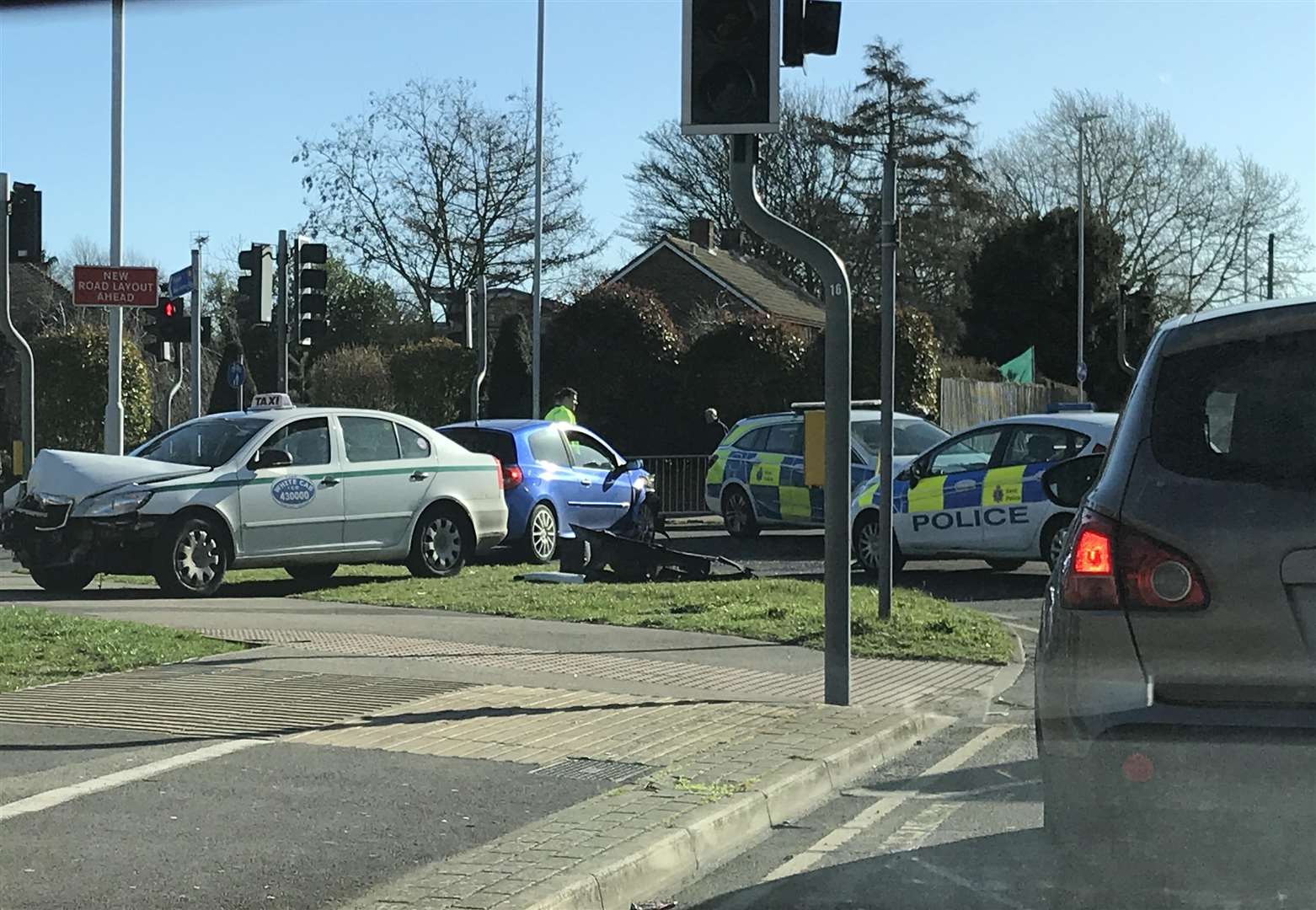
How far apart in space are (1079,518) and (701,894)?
1.79 metres

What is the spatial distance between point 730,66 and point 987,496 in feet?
28.0

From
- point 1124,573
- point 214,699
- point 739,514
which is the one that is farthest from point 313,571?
point 1124,573

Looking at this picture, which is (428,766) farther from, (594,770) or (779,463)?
(779,463)

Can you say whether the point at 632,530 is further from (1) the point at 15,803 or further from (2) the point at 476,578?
(1) the point at 15,803

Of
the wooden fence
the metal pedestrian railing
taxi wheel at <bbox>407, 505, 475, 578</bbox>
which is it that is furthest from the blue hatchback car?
the wooden fence

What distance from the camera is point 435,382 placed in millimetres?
36094

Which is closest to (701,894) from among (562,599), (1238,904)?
(1238,904)

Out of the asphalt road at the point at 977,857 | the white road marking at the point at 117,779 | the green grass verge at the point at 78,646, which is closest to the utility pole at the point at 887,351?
the asphalt road at the point at 977,857

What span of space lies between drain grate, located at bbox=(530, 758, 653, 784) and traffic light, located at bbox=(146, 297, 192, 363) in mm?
17897

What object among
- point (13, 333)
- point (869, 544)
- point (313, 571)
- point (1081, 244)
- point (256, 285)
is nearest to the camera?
point (313, 571)

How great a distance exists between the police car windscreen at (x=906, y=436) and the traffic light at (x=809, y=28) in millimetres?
11159

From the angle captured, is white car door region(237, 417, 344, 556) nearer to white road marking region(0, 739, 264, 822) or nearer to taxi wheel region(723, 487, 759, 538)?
white road marking region(0, 739, 264, 822)

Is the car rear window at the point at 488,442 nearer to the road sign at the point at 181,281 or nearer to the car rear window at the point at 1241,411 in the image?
the road sign at the point at 181,281

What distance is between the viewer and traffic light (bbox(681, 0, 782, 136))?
7.82 m
